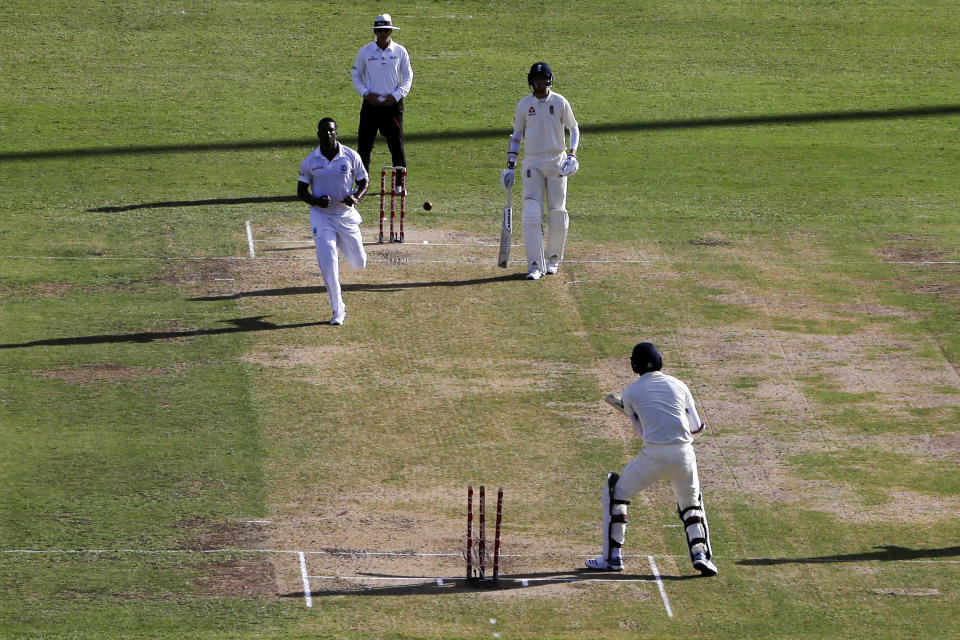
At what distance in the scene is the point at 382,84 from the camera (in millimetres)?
20516

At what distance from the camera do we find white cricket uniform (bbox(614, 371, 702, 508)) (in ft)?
37.1

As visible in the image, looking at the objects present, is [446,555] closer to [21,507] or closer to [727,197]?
[21,507]

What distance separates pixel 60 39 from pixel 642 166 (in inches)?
504

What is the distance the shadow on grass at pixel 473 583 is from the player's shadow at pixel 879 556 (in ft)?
2.19

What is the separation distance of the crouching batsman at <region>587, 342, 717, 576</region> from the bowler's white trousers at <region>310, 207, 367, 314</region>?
5767 millimetres

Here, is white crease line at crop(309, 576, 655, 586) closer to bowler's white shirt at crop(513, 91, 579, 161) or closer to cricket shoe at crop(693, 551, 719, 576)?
cricket shoe at crop(693, 551, 719, 576)

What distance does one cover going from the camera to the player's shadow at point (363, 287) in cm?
1797

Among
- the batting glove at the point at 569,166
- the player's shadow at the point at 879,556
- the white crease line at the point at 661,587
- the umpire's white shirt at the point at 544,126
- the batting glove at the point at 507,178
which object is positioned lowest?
the player's shadow at the point at 879,556

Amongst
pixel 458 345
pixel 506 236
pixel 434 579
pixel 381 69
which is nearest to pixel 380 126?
pixel 381 69

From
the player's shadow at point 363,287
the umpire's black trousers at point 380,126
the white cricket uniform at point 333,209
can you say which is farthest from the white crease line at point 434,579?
the umpire's black trousers at point 380,126

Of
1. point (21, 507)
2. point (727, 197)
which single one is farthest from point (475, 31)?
point (21, 507)

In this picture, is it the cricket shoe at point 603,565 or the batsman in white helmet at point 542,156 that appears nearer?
the cricket shoe at point 603,565

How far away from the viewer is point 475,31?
103ft

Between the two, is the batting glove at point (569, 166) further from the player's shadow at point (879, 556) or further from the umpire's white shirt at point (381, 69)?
the player's shadow at point (879, 556)
